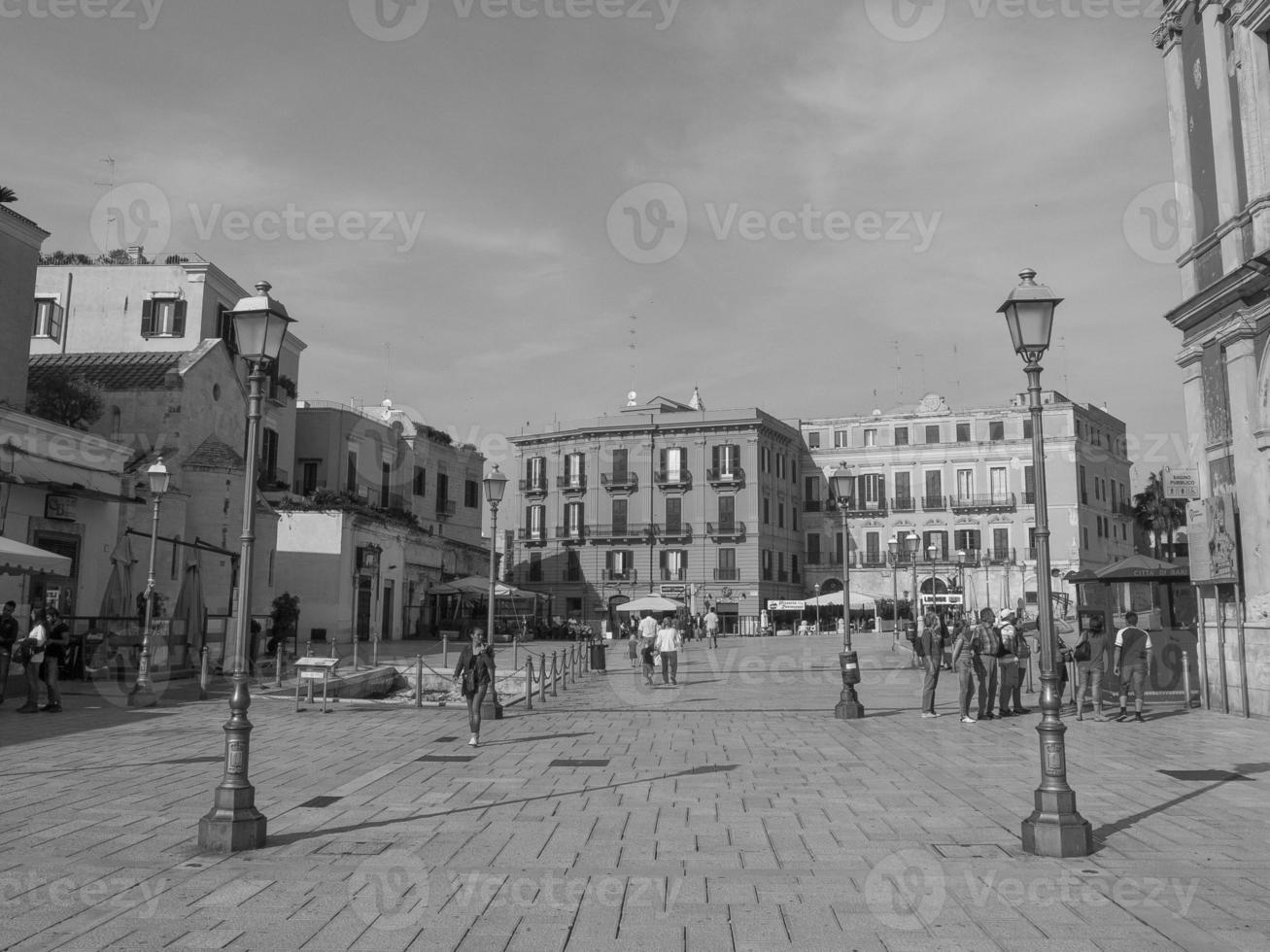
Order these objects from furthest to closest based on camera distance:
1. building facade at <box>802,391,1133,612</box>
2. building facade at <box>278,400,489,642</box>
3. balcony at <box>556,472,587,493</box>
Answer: balcony at <box>556,472,587,493</box>
building facade at <box>802,391,1133,612</box>
building facade at <box>278,400,489,642</box>

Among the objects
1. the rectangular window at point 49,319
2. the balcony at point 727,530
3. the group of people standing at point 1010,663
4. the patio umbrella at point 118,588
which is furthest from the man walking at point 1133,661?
the balcony at point 727,530

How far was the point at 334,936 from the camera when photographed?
17.6ft

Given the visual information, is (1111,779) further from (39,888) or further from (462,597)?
(462,597)

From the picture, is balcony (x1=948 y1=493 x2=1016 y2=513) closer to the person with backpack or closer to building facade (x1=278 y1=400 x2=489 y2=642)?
building facade (x1=278 y1=400 x2=489 y2=642)

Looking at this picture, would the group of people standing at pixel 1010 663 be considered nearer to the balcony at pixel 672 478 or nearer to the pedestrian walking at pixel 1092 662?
the pedestrian walking at pixel 1092 662

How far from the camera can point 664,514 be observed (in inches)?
2506

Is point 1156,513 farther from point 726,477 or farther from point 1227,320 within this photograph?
point 1227,320

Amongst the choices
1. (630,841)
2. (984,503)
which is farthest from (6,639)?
(984,503)

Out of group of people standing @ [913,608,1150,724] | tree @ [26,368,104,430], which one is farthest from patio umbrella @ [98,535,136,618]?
group of people standing @ [913,608,1150,724]

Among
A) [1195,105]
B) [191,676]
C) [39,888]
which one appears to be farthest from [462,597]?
[39,888]

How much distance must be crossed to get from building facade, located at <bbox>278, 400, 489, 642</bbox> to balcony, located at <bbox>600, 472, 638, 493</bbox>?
12.9 metres

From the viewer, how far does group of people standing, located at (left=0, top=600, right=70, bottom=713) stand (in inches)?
584

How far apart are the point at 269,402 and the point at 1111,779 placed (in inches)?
1189

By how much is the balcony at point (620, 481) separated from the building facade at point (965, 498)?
39.2 feet
